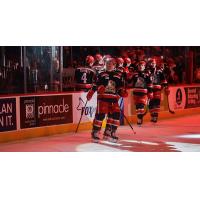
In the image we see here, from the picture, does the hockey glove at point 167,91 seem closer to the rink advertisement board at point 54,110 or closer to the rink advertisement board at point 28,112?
the rink advertisement board at point 54,110

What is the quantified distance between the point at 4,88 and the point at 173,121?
4.55 meters

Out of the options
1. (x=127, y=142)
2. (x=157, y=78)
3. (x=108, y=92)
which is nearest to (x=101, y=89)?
(x=108, y=92)

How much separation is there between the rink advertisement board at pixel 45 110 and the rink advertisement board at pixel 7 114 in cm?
20

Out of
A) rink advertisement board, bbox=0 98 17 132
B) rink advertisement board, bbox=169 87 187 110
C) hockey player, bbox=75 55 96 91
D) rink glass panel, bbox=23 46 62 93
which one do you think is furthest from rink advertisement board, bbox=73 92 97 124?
rink advertisement board, bbox=169 87 187 110

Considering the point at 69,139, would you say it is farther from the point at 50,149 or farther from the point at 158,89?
the point at 158,89

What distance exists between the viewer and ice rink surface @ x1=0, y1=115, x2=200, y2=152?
8.70 meters

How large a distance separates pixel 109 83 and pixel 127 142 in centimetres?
124

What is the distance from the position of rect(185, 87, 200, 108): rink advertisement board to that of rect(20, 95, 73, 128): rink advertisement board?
190 inches

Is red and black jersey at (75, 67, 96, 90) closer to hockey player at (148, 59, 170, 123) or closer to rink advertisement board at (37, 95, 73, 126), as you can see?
rink advertisement board at (37, 95, 73, 126)

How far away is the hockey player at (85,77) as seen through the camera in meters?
11.2

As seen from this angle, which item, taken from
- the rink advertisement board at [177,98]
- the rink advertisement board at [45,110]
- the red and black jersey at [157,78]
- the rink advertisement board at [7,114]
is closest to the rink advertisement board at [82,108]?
the rink advertisement board at [45,110]

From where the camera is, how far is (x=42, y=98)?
9859 mm

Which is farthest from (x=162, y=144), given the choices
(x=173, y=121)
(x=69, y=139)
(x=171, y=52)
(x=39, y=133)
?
(x=171, y=52)

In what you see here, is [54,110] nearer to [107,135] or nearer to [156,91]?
[107,135]
